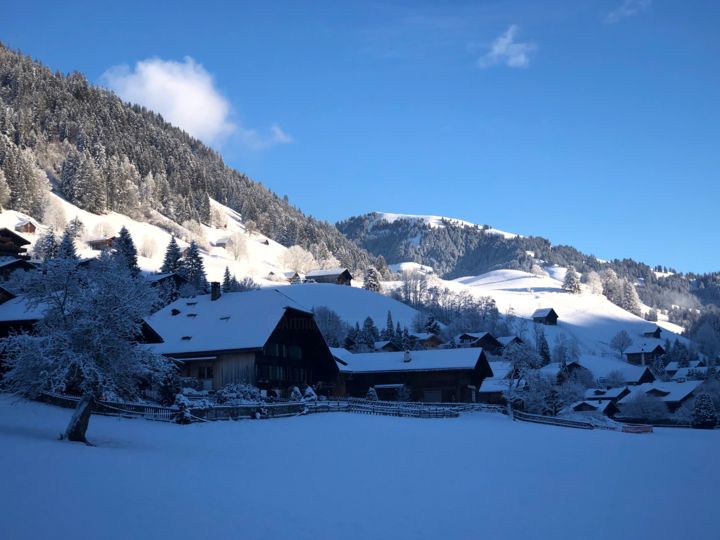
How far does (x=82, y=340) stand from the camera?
2247 cm

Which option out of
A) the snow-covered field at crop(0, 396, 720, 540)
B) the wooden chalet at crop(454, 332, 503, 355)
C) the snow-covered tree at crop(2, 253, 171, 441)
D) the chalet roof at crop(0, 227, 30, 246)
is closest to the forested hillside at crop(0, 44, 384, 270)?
the chalet roof at crop(0, 227, 30, 246)

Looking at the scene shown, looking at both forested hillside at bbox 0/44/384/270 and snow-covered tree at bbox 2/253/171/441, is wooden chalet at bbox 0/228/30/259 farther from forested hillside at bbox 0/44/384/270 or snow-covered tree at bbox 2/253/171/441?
snow-covered tree at bbox 2/253/171/441

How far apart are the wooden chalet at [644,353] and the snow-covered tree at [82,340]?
493 ft

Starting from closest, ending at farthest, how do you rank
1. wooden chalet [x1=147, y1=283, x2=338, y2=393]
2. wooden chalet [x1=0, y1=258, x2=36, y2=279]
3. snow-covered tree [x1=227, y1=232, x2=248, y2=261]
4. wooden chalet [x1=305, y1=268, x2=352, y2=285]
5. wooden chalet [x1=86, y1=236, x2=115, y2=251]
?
wooden chalet [x1=147, y1=283, x2=338, y2=393], wooden chalet [x1=0, y1=258, x2=36, y2=279], wooden chalet [x1=86, y1=236, x2=115, y2=251], wooden chalet [x1=305, y1=268, x2=352, y2=285], snow-covered tree [x1=227, y1=232, x2=248, y2=261]

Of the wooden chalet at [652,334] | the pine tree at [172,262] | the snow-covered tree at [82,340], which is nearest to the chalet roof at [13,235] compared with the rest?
the pine tree at [172,262]

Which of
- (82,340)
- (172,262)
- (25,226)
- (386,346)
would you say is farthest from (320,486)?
(25,226)

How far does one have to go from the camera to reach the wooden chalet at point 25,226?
11594 centimetres

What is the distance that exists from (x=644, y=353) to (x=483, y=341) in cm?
5243

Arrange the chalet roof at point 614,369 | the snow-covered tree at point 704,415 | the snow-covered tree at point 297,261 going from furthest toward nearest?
the snow-covered tree at point 297,261, the chalet roof at point 614,369, the snow-covered tree at point 704,415

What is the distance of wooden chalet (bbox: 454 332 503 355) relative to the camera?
124 m

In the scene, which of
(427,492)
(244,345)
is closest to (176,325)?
(244,345)

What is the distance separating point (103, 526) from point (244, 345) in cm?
3675

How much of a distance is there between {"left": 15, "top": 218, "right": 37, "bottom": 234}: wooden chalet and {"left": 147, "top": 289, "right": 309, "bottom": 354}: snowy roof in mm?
72122

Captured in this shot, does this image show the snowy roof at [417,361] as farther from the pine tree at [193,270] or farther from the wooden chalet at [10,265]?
the pine tree at [193,270]
